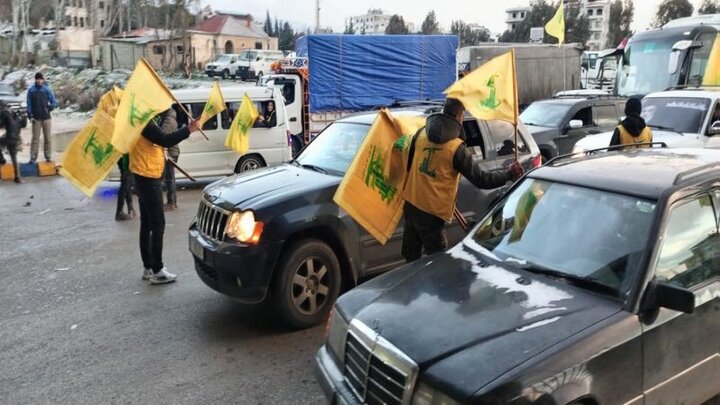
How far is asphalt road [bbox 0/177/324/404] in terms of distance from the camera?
160 inches

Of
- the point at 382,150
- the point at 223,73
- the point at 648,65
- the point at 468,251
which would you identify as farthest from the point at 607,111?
the point at 223,73

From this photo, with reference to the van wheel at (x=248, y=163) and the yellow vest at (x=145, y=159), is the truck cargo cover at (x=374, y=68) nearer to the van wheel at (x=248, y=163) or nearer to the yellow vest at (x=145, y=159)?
the van wheel at (x=248, y=163)

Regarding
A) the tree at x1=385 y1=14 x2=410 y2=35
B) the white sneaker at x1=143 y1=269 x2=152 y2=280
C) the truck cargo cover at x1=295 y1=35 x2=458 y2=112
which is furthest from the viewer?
the tree at x1=385 y1=14 x2=410 y2=35

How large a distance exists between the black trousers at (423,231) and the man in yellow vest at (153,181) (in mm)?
2609

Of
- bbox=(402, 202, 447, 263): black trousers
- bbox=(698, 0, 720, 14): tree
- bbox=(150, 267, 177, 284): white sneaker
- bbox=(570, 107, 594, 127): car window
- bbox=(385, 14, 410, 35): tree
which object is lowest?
bbox=(150, 267, 177, 284): white sneaker

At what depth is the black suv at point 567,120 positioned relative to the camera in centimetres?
1139

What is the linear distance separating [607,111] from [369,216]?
30.8 feet

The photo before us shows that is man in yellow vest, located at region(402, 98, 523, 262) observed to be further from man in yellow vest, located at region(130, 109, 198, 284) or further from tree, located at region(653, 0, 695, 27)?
tree, located at region(653, 0, 695, 27)

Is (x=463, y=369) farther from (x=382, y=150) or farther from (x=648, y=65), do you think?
(x=648, y=65)

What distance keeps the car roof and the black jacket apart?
0.54 meters

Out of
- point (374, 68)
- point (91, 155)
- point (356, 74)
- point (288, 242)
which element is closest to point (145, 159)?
point (91, 155)

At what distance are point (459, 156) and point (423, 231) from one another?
695mm

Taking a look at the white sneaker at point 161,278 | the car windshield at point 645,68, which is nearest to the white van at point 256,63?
the car windshield at point 645,68

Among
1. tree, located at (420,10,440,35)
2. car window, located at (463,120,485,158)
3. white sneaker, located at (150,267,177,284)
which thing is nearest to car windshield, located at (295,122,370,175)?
car window, located at (463,120,485,158)
